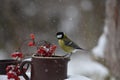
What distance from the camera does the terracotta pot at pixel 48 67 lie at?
1440 mm

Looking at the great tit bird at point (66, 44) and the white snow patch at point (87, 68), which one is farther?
the white snow patch at point (87, 68)

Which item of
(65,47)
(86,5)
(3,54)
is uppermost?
(86,5)

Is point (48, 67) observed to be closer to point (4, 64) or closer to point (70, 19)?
point (4, 64)

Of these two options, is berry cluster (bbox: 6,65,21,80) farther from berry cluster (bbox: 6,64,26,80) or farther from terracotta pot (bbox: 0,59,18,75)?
terracotta pot (bbox: 0,59,18,75)

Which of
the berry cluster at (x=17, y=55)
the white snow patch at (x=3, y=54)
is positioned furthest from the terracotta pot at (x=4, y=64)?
the white snow patch at (x=3, y=54)

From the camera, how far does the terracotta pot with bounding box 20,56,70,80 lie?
4.73 ft

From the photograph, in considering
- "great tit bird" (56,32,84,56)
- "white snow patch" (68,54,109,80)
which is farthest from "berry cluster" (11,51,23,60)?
"white snow patch" (68,54,109,80)

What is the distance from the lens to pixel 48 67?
56.9 inches

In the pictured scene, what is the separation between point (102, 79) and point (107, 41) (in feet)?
2.38

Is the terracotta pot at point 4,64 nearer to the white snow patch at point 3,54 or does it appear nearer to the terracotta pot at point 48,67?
the terracotta pot at point 48,67

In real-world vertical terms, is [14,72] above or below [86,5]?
below

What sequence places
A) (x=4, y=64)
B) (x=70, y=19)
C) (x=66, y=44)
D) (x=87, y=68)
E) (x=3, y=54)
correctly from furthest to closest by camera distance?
(x=70, y=19), (x=3, y=54), (x=87, y=68), (x=66, y=44), (x=4, y=64)

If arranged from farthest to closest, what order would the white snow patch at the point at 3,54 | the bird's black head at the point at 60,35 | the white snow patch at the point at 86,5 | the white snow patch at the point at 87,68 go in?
the white snow patch at the point at 86,5
the white snow patch at the point at 3,54
the white snow patch at the point at 87,68
the bird's black head at the point at 60,35

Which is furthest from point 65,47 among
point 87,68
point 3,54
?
point 3,54
